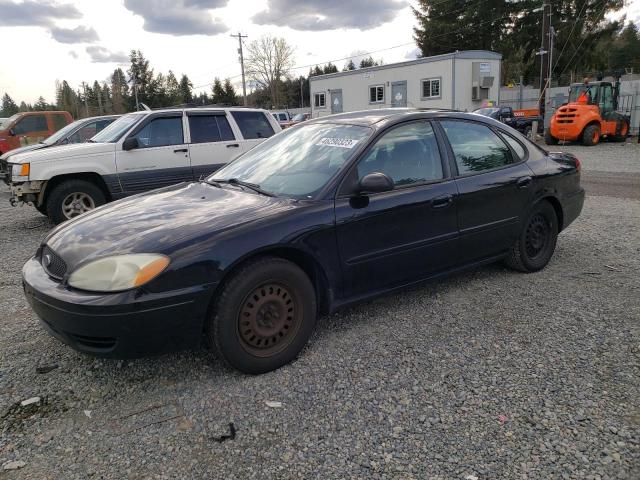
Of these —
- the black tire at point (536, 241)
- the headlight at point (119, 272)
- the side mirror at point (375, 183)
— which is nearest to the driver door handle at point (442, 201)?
the side mirror at point (375, 183)

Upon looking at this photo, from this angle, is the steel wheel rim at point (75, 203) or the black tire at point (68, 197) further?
the steel wheel rim at point (75, 203)

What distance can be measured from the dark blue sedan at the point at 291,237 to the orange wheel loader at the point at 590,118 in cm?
1611

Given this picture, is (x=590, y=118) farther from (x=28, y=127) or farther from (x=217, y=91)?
(x=217, y=91)

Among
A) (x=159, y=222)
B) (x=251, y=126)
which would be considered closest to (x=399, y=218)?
(x=159, y=222)

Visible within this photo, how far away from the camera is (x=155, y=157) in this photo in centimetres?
761

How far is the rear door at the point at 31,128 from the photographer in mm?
14820

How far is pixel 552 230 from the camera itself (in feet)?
15.8

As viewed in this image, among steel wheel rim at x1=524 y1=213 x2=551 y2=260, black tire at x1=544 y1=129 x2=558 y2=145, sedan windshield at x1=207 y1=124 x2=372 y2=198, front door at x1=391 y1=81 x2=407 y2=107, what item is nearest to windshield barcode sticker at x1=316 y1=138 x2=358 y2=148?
sedan windshield at x1=207 y1=124 x2=372 y2=198

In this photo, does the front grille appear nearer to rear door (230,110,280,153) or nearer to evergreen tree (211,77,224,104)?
rear door (230,110,280,153)

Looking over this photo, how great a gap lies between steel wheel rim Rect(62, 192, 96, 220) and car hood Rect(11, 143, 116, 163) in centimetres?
57

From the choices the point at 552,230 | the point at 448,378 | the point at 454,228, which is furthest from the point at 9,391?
the point at 552,230

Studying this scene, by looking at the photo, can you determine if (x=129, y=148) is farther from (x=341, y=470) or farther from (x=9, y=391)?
(x=341, y=470)

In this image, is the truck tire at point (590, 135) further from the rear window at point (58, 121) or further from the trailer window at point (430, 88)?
the rear window at point (58, 121)

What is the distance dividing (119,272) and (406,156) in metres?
2.20
